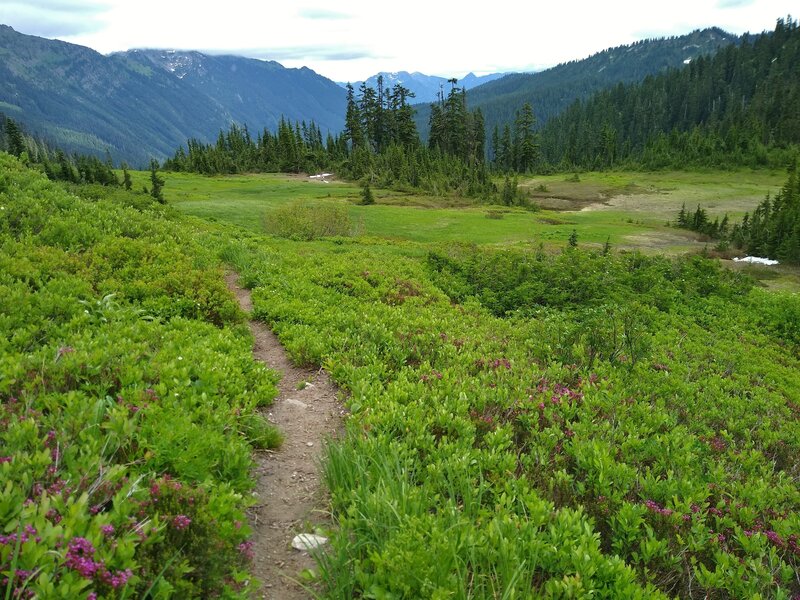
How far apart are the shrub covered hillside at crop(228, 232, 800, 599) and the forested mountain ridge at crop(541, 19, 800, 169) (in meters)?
123

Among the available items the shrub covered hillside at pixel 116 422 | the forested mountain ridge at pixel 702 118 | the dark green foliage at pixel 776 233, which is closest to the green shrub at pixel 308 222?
the shrub covered hillside at pixel 116 422

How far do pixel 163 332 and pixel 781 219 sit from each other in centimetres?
5521

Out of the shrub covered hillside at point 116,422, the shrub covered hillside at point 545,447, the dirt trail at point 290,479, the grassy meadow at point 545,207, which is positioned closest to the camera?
the shrub covered hillside at point 116,422

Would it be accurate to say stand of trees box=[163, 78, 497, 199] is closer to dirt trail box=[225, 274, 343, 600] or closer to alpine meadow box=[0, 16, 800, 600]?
alpine meadow box=[0, 16, 800, 600]

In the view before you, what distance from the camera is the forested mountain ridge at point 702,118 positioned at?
115875 mm

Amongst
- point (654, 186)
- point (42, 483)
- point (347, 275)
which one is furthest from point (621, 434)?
point (654, 186)

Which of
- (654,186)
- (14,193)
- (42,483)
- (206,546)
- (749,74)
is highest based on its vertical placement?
(749,74)

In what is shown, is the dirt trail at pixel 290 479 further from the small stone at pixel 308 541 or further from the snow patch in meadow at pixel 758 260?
the snow patch in meadow at pixel 758 260

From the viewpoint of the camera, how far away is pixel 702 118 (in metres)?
166

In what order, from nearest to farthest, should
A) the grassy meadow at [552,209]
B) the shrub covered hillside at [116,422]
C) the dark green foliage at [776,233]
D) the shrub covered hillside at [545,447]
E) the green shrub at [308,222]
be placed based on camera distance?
the shrub covered hillside at [116,422], the shrub covered hillside at [545,447], the green shrub at [308,222], the grassy meadow at [552,209], the dark green foliage at [776,233]

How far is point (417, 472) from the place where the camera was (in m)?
6.09

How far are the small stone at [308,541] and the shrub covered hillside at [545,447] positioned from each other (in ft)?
1.26

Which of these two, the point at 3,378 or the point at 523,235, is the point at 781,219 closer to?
the point at 523,235

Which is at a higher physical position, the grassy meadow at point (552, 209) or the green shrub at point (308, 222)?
the green shrub at point (308, 222)
